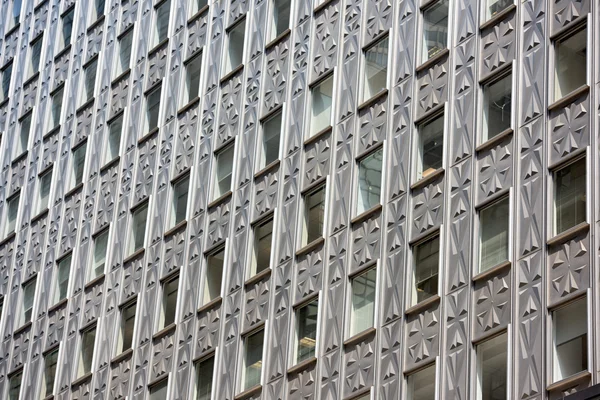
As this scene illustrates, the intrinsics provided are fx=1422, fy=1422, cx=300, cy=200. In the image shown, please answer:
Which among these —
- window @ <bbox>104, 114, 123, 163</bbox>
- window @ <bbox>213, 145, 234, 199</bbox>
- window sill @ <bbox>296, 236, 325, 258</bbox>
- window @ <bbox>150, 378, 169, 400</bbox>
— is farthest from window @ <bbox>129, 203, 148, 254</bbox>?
window sill @ <bbox>296, 236, 325, 258</bbox>

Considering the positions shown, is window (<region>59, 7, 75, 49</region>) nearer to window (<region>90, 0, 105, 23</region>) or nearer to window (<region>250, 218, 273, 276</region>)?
window (<region>90, 0, 105, 23</region>)

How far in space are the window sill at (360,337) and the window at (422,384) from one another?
2.20m

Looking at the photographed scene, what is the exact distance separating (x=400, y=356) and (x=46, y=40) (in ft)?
109

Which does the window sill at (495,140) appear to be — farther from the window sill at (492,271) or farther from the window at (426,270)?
the window sill at (492,271)

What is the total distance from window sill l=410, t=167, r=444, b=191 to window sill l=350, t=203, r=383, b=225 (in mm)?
1389

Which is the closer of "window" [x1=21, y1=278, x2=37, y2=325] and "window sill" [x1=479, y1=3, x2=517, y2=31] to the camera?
"window sill" [x1=479, y1=3, x2=517, y2=31]

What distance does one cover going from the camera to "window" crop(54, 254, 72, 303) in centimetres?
5441

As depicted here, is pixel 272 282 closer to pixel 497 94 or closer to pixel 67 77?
pixel 497 94

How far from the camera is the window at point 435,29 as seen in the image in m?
40.8

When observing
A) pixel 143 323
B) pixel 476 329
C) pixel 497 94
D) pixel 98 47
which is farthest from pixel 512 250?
pixel 98 47

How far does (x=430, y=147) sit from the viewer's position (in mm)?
39531

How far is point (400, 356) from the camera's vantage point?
121 ft

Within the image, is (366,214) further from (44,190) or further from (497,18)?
(44,190)

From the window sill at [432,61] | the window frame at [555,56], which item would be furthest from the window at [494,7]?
the window frame at [555,56]
